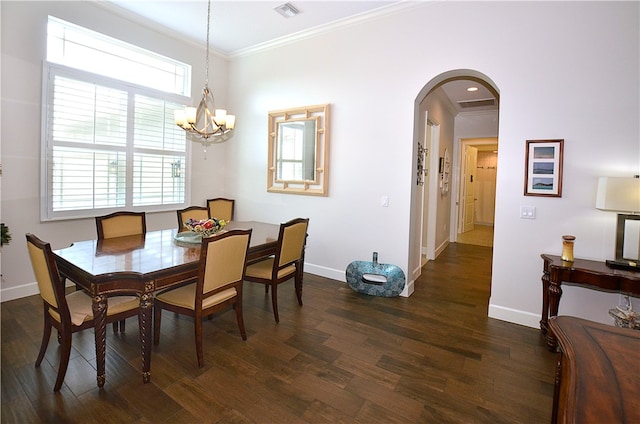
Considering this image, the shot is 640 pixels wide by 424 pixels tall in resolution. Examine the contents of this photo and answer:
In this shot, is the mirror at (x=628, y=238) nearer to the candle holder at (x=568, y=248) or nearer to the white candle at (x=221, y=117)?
the candle holder at (x=568, y=248)

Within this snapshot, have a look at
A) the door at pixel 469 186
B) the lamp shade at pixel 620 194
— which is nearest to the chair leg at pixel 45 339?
the lamp shade at pixel 620 194

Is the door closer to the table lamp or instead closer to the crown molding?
the crown molding

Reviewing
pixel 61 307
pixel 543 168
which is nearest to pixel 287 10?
Answer: pixel 543 168

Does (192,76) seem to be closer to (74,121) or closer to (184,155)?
(184,155)

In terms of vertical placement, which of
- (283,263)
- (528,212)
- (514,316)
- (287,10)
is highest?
(287,10)

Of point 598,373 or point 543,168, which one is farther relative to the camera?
point 543,168

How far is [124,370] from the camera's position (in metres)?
2.23

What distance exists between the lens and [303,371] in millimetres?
2279

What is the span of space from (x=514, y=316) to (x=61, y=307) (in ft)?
12.1

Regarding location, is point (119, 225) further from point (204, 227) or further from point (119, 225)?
point (204, 227)

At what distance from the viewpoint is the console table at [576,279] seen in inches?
93.4

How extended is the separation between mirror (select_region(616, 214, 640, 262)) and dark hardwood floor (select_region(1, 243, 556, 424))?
98 cm

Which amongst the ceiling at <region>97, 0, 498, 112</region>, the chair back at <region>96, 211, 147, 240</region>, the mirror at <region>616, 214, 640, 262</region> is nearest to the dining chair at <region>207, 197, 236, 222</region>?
the chair back at <region>96, 211, 147, 240</region>

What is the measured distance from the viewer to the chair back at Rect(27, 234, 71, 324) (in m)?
1.90
